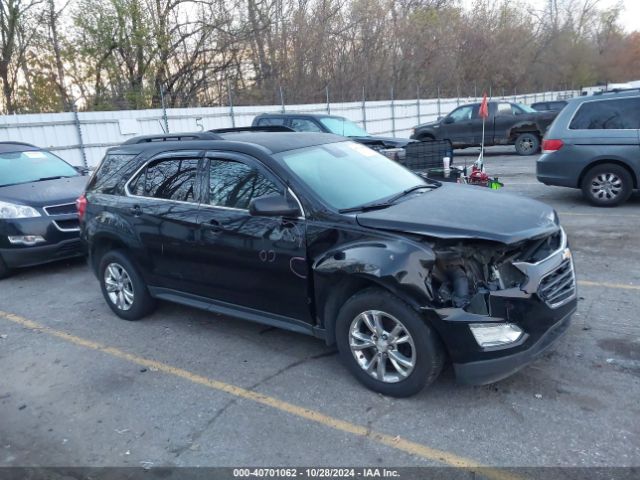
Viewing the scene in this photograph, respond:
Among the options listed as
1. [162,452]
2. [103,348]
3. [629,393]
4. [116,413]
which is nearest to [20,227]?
[103,348]

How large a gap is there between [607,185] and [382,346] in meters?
7.01

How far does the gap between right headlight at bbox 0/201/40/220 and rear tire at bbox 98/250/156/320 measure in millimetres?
2128

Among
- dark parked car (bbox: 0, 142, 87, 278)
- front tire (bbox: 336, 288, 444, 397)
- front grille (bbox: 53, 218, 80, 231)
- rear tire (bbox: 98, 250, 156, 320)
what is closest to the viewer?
front tire (bbox: 336, 288, 444, 397)

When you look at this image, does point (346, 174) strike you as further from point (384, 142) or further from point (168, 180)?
point (384, 142)

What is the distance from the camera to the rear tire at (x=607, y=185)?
8.56 m

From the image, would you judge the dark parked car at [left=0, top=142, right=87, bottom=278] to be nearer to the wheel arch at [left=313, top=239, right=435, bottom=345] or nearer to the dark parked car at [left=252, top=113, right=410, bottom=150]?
the wheel arch at [left=313, top=239, right=435, bottom=345]

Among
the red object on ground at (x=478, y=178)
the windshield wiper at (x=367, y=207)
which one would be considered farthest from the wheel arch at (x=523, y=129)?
the windshield wiper at (x=367, y=207)

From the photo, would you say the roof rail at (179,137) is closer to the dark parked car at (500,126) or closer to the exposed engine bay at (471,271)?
the exposed engine bay at (471,271)

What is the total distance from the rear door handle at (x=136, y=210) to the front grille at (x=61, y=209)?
266 centimetres

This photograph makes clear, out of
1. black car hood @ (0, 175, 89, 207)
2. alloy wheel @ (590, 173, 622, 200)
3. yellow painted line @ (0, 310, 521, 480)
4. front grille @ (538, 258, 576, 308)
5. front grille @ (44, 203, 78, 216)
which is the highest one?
Result: black car hood @ (0, 175, 89, 207)

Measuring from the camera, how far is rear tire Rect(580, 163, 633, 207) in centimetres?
856

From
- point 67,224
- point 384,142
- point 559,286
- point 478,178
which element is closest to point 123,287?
point 67,224

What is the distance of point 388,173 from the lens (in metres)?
4.71

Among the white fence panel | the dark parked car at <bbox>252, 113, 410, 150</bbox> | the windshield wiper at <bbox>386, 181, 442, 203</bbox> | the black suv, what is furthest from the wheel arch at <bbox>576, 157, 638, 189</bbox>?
the white fence panel
